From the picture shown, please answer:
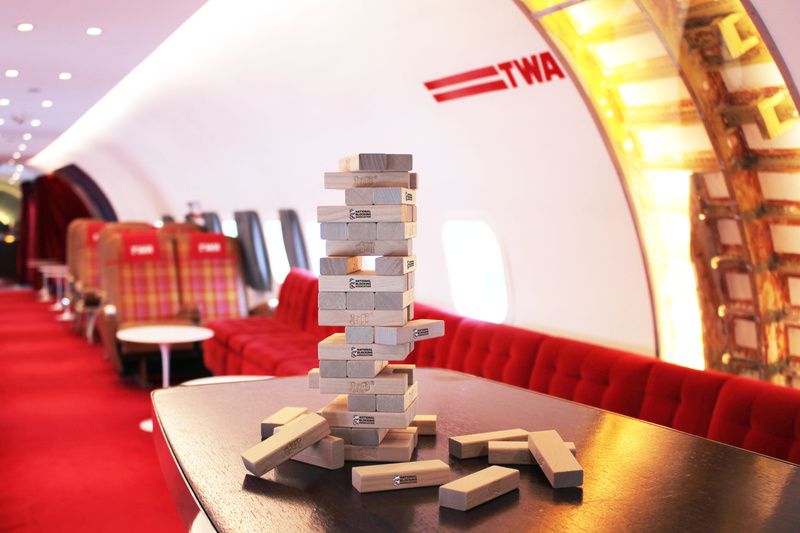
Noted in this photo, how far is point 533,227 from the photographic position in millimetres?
5242

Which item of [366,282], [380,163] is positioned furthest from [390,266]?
[380,163]

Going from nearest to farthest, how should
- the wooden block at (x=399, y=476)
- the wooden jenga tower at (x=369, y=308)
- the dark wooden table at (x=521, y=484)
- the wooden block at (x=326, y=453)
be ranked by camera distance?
the dark wooden table at (x=521, y=484), the wooden block at (x=399, y=476), the wooden block at (x=326, y=453), the wooden jenga tower at (x=369, y=308)

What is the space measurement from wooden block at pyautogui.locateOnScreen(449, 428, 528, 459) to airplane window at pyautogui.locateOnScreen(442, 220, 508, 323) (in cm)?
332

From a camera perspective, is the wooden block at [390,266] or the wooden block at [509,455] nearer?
the wooden block at [509,455]

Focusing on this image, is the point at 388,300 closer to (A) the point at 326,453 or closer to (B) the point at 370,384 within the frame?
(B) the point at 370,384

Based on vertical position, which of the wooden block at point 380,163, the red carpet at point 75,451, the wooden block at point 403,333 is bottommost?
the red carpet at point 75,451

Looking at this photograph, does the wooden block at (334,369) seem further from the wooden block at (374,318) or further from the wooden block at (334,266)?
the wooden block at (334,266)

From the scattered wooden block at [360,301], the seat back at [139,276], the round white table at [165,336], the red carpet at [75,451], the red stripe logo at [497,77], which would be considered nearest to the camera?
the scattered wooden block at [360,301]

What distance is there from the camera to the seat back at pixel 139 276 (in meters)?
8.99

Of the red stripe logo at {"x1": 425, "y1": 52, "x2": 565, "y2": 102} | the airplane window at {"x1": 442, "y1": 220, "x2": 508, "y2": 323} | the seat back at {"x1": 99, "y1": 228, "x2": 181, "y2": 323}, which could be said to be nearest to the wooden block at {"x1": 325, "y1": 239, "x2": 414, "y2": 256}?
the red stripe logo at {"x1": 425, "y1": 52, "x2": 565, "y2": 102}

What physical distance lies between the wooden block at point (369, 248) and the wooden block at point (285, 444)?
51 centimetres

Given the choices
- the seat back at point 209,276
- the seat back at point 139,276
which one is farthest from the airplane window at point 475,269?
the seat back at point 139,276

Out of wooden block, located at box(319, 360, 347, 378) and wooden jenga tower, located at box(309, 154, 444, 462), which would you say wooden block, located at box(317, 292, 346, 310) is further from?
wooden block, located at box(319, 360, 347, 378)

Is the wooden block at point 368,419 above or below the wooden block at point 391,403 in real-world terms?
below
